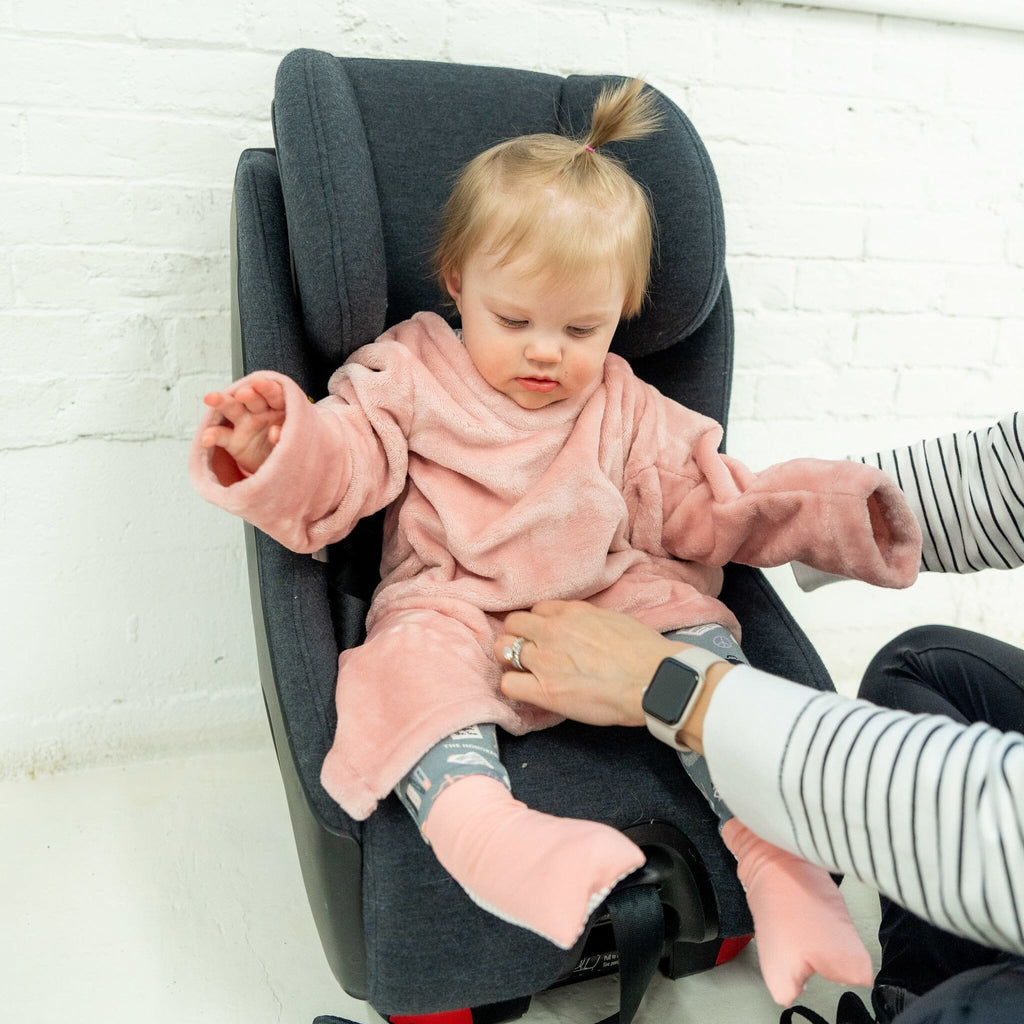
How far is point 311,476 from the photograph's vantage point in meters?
0.91

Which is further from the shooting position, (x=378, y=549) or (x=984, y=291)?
(x=984, y=291)

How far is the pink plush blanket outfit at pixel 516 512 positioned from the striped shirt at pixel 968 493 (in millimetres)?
85

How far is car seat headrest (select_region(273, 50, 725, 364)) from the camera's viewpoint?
3.32 ft

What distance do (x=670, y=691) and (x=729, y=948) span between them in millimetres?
498

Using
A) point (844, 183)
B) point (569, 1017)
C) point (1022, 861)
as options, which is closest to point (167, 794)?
point (569, 1017)

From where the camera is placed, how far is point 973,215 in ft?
5.18

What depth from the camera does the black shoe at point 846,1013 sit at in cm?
102

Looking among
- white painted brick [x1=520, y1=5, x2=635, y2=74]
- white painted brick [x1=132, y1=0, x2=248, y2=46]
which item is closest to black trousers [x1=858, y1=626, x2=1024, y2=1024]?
white painted brick [x1=520, y1=5, x2=635, y2=74]

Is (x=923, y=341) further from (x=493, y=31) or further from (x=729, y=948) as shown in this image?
(x=729, y=948)

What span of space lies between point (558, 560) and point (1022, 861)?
54 cm

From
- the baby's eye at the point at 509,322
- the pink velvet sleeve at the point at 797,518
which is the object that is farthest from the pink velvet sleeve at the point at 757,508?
the baby's eye at the point at 509,322

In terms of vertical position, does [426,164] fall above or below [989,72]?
below

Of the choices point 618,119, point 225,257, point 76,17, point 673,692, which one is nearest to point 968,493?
point 673,692

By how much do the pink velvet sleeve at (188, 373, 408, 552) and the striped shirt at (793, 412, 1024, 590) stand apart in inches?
21.8
